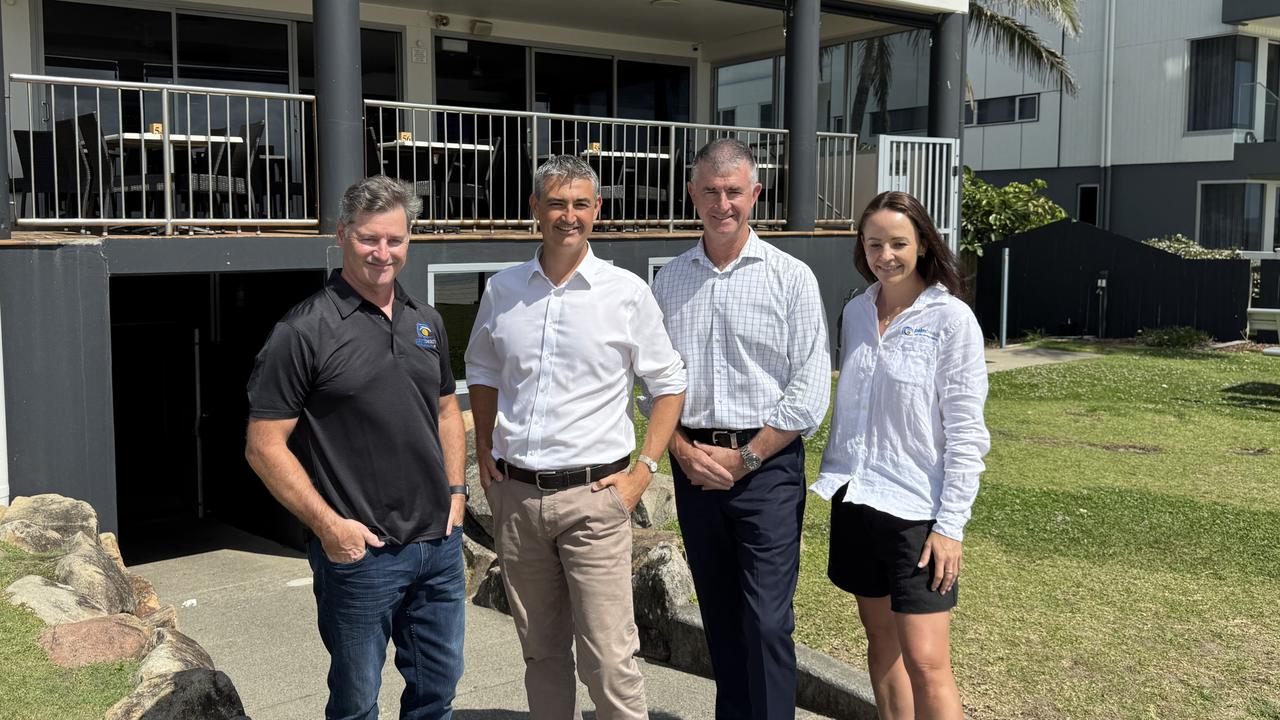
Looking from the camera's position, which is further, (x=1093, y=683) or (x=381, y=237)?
(x=1093, y=683)

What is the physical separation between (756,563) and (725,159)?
1238mm

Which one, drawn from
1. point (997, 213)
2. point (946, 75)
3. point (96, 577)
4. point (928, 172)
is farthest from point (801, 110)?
point (997, 213)

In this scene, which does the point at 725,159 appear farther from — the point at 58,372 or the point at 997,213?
the point at 997,213

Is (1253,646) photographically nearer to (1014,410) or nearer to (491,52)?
(1014,410)

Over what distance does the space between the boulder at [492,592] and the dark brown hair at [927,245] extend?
11.1 feet

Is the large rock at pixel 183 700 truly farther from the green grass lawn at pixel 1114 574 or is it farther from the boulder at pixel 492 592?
the green grass lawn at pixel 1114 574

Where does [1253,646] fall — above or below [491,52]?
below

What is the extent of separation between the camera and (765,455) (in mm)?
3418

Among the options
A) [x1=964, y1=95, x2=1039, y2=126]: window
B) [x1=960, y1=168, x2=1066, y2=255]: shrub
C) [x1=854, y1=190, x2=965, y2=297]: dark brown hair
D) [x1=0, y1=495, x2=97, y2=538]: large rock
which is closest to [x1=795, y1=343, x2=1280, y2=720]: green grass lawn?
[x1=854, y1=190, x2=965, y2=297]: dark brown hair

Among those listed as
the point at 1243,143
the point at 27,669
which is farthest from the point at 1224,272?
the point at 27,669

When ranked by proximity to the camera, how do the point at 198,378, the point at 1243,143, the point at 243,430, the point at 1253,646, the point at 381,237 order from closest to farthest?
the point at 381,237 < the point at 1253,646 < the point at 243,430 < the point at 198,378 < the point at 1243,143

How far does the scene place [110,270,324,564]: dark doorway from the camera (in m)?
9.11

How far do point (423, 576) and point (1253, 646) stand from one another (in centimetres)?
355

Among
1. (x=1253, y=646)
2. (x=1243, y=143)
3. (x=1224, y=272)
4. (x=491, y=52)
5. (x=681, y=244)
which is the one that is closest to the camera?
(x=1253, y=646)
